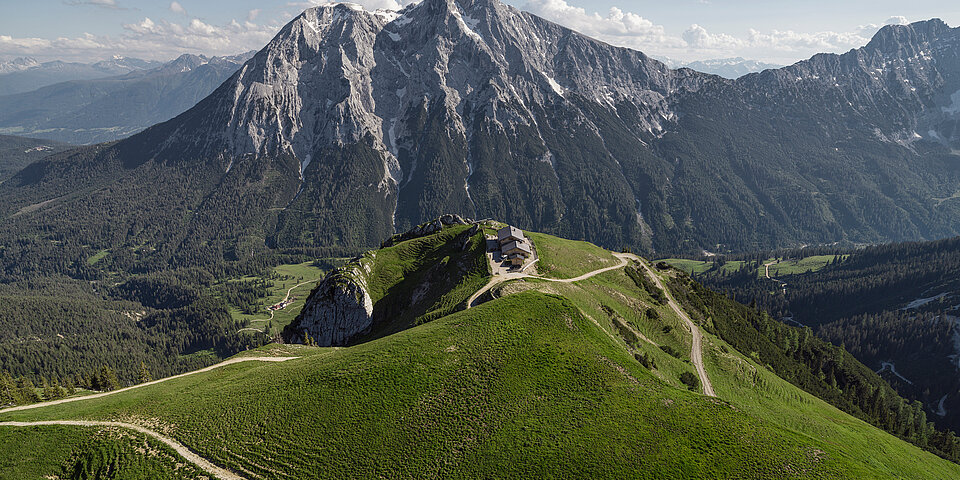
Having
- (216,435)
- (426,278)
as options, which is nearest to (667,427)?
(216,435)

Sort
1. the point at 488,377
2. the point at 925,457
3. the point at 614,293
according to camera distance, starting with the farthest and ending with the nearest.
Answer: the point at 614,293
the point at 925,457
the point at 488,377

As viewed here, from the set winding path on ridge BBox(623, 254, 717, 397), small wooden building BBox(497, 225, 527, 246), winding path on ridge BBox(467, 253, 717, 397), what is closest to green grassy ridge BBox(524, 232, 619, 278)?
winding path on ridge BBox(467, 253, 717, 397)

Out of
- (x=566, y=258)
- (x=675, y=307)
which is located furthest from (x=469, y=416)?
(x=675, y=307)

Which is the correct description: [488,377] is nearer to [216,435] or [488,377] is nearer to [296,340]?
[216,435]

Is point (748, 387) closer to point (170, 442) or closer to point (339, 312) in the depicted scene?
point (339, 312)

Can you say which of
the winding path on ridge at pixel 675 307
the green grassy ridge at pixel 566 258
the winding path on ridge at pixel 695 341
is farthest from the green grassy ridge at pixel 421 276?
the winding path on ridge at pixel 695 341

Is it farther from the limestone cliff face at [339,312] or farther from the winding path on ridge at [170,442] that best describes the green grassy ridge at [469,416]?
the limestone cliff face at [339,312]
